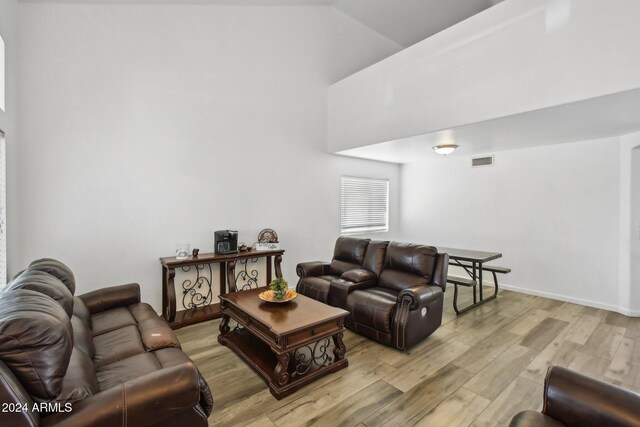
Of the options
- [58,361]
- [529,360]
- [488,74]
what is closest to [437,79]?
[488,74]

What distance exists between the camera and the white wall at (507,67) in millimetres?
2418

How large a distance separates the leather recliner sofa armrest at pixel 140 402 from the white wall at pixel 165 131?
255 centimetres

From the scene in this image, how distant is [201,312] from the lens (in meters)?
3.86

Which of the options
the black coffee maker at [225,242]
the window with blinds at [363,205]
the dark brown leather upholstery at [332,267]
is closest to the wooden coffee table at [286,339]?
the dark brown leather upholstery at [332,267]

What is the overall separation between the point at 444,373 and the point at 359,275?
1.37 meters

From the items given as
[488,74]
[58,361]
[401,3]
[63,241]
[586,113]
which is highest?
[401,3]

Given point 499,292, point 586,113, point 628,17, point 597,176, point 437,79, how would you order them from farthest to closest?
point 499,292 → point 597,176 → point 437,79 → point 586,113 → point 628,17

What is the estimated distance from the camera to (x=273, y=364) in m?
2.60

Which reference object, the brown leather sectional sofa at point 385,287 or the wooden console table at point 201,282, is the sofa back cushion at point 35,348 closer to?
the wooden console table at point 201,282

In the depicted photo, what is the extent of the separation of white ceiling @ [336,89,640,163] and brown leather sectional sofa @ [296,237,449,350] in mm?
1581

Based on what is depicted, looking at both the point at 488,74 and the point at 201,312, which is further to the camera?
the point at 201,312

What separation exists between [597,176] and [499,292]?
7.19 ft

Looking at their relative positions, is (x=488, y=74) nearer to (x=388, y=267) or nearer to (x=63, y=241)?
(x=388, y=267)

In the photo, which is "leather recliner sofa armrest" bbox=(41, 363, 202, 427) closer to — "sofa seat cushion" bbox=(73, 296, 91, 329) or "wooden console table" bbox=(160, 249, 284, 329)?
"sofa seat cushion" bbox=(73, 296, 91, 329)
